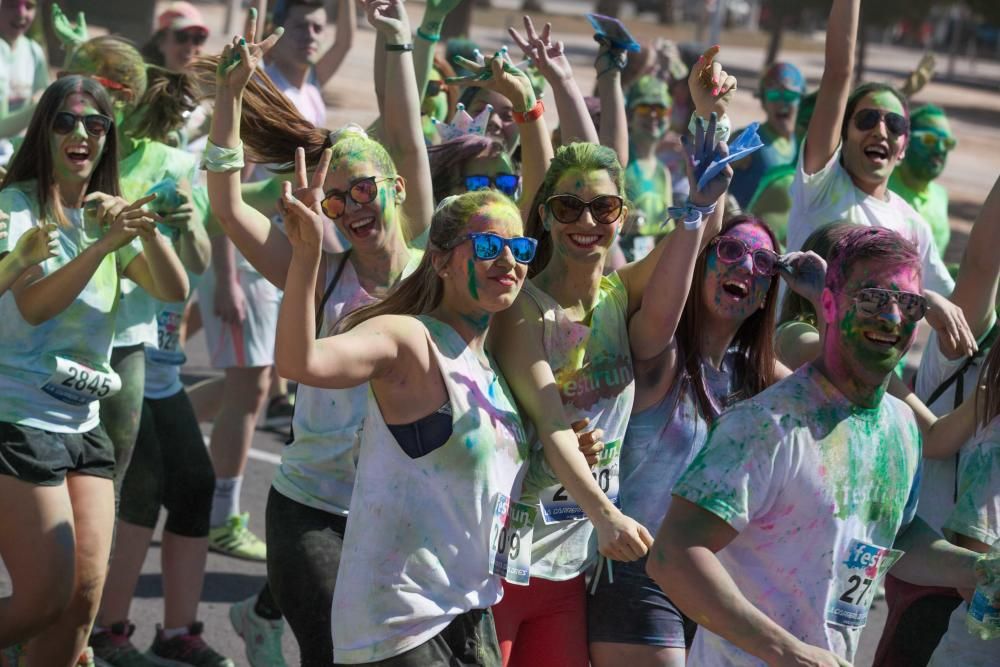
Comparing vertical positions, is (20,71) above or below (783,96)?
below

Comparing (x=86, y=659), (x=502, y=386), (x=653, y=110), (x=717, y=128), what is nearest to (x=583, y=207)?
(x=717, y=128)

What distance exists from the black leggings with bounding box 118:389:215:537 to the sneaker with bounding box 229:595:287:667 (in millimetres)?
467

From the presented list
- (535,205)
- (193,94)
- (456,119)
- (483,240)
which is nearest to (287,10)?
(193,94)

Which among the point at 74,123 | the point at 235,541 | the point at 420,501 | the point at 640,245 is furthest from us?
the point at 640,245

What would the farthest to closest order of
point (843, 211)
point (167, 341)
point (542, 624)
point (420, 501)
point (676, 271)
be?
1. point (167, 341)
2. point (843, 211)
3. point (542, 624)
4. point (676, 271)
5. point (420, 501)

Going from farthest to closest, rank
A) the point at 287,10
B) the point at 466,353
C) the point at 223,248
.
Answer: the point at 287,10 < the point at 223,248 < the point at 466,353

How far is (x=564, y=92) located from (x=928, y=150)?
213 cm

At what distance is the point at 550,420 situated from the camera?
3518 millimetres

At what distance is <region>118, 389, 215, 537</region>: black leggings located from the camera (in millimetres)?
5141

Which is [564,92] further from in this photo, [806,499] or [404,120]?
[806,499]

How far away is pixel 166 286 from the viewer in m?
4.59

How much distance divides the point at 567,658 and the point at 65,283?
67.5 inches

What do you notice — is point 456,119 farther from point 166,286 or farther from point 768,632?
point 768,632

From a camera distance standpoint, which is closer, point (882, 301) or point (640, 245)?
point (882, 301)
